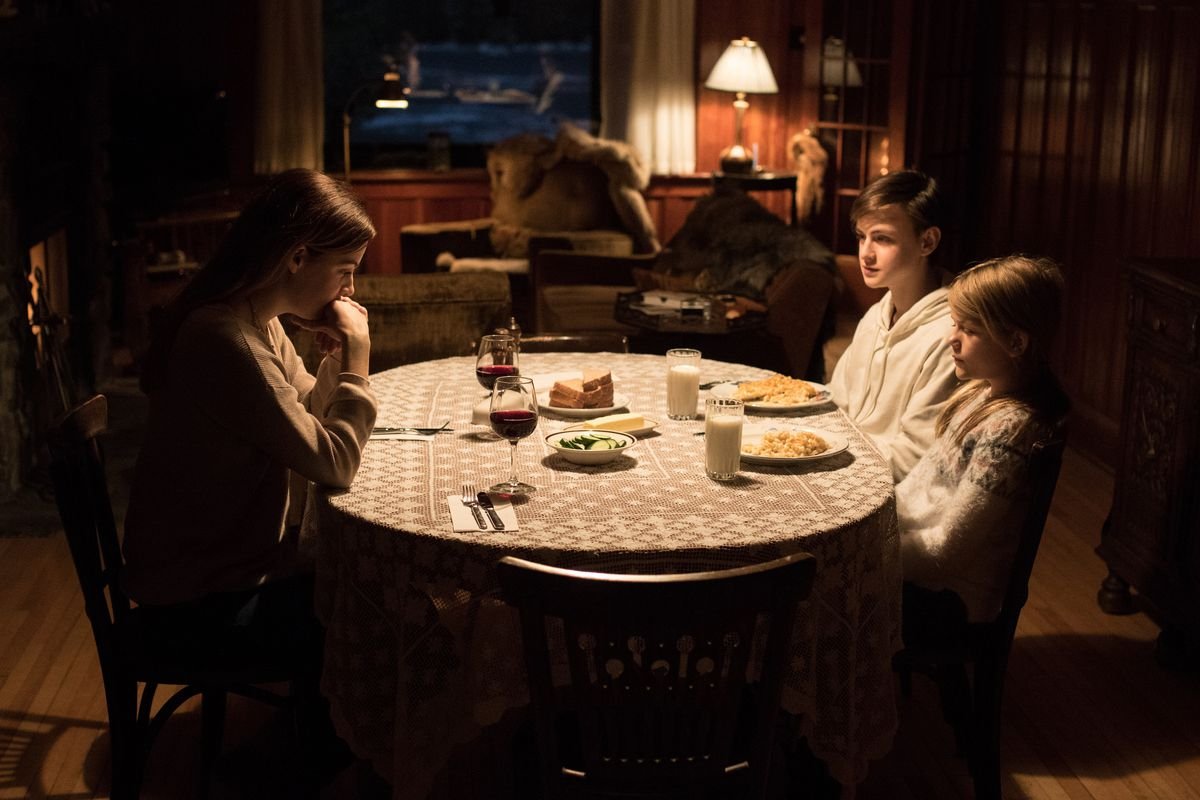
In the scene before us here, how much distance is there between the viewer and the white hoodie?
2.79 m

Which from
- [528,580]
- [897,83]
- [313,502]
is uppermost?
[897,83]

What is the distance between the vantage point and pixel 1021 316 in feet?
7.83

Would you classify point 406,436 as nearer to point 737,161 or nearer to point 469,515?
point 469,515

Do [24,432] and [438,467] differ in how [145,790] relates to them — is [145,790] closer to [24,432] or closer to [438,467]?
[438,467]

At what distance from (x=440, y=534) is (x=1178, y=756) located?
178cm

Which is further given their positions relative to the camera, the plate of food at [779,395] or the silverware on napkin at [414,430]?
the plate of food at [779,395]

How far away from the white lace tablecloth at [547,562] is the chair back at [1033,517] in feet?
0.67

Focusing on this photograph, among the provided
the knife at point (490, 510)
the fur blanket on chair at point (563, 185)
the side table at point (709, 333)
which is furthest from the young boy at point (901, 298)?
the fur blanket on chair at point (563, 185)

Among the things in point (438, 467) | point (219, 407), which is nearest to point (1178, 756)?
point (438, 467)

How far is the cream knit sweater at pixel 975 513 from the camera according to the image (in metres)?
2.32

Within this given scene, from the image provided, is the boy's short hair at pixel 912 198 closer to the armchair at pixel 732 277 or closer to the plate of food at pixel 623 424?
the plate of food at pixel 623 424

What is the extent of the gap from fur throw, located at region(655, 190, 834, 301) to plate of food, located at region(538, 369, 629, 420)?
2702mm

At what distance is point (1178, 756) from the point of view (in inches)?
115

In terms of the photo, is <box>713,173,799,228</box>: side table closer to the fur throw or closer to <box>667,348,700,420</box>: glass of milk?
the fur throw
